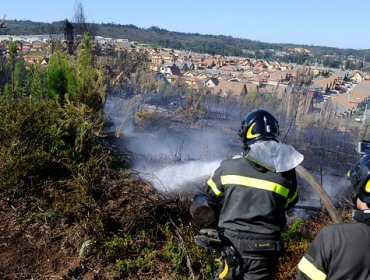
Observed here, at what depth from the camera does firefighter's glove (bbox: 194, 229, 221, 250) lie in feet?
9.65

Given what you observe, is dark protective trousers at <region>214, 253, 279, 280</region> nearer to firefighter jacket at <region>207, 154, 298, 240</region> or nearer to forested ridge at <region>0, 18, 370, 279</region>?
firefighter jacket at <region>207, 154, 298, 240</region>

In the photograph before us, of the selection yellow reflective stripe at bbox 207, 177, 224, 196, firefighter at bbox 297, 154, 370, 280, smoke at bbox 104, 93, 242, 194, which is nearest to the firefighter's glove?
yellow reflective stripe at bbox 207, 177, 224, 196

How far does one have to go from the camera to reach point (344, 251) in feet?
6.08

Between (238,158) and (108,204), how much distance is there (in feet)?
7.73

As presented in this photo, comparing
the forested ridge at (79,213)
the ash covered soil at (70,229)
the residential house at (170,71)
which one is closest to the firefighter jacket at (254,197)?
the forested ridge at (79,213)

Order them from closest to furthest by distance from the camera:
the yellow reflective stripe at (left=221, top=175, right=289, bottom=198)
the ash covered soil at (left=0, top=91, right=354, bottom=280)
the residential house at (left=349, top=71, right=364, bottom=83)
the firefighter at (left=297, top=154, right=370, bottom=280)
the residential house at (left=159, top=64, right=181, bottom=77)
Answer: the firefighter at (left=297, top=154, right=370, bottom=280) → the yellow reflective stripe at (left=221, top=175, right=289, bottom=198) → the ash covered soil at (left=0, top=91, right=354, bottom=280) → the residential house at (left=159, top=64, right=181, bottom=77) → the residential house at (left=349, top=71, right=364, bottom=83)

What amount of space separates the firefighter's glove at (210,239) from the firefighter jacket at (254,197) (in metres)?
0.16

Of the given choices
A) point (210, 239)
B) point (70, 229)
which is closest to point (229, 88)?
point (70, 229)

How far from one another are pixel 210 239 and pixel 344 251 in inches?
50.3

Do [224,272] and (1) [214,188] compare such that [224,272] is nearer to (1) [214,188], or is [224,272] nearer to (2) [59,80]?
(1) [214,188]

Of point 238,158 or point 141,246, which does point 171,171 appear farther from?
point 238,158

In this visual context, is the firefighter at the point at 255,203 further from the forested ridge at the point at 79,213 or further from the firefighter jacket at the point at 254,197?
the forested ridge at the point at 79,213

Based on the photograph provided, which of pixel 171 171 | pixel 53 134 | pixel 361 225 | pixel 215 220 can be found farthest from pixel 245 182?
pixel 171 171

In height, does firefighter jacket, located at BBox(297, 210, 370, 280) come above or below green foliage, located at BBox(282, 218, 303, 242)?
above
